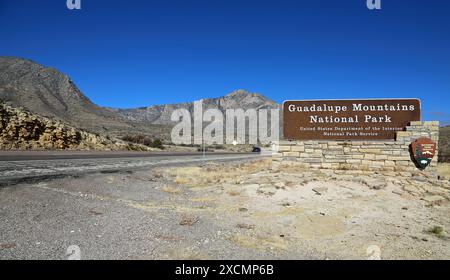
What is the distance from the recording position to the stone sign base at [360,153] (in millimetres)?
15992

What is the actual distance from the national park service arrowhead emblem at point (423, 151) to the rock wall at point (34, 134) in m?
29.7

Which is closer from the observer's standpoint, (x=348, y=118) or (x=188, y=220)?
(x=188, y=220)

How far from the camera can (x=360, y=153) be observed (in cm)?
1661

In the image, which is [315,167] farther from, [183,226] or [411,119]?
[183,226]

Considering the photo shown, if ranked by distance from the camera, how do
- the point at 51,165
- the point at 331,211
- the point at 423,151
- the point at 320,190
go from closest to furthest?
the point at 331,211 < the point at 320,190 < the point at 423,151 < the point at 51,165

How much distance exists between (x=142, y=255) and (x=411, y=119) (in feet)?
48.4

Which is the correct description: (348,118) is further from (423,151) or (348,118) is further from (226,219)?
(226,219)

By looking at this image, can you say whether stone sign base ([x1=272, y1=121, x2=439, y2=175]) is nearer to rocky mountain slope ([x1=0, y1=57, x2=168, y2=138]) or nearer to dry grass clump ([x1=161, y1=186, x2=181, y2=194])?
dry grass clump ([x1=161, y1=186, x2=181, y2=194])

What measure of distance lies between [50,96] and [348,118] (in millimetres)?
Result: 74868

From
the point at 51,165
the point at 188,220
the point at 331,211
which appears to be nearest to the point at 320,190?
the point at 331,211

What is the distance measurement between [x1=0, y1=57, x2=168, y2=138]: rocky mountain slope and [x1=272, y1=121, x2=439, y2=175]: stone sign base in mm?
49789

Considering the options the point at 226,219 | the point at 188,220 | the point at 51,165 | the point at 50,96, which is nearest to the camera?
the point at 188,220

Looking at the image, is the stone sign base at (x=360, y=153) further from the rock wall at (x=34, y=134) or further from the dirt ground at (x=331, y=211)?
the rock wall at (x=34, y=134)
